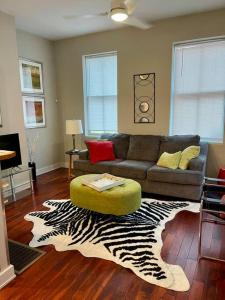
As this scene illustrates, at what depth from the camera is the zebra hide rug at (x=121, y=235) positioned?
2.02 meters

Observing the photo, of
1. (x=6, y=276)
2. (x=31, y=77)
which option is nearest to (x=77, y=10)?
(x=31, y=77)

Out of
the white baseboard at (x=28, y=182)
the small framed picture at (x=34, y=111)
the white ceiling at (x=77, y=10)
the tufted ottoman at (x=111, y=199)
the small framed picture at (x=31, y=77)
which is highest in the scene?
the white ceiling at (x=77, y=10)

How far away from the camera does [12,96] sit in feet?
12.3

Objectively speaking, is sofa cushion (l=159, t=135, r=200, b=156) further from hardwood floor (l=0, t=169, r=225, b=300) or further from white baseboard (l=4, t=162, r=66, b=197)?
white baseboard (l=4, t=162, r=66, b=197)

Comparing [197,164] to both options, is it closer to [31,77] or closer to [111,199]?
[111,199]

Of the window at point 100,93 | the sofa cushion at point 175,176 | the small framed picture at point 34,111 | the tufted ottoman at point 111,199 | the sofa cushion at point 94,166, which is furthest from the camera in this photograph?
the window at point 100,93

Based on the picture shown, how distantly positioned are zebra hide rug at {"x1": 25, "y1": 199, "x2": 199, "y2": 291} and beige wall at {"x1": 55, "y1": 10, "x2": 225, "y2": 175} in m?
1.69

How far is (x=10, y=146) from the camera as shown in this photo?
3.64m

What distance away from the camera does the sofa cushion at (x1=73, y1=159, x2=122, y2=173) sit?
3.94 metres

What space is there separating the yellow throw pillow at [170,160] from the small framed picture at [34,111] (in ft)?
8.81

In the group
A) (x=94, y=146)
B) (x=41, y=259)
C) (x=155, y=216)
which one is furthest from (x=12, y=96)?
(x=155, y=216)

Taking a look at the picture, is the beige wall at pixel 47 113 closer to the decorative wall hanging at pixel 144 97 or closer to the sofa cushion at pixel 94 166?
the sofa cushion at pixel 94 166

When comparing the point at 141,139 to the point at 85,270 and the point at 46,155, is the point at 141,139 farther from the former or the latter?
the point at 85,270

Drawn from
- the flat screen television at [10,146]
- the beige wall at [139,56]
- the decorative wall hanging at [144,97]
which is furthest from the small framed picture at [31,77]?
the decorative wall hanging at [144,97]
